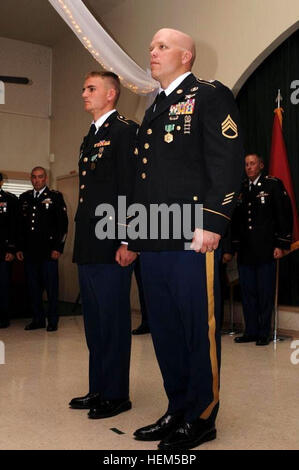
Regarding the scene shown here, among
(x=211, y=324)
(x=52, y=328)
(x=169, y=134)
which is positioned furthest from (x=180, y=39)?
(x=52, y=328)

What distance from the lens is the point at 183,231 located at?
1.77 meters

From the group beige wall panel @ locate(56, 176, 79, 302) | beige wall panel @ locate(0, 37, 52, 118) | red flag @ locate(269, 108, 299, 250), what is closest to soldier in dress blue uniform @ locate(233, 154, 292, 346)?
red flag @ locate(269, 108, 299, 250)

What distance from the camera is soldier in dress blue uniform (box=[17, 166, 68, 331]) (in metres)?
4.66

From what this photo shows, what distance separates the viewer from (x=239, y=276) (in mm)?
4246

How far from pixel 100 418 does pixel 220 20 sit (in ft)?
12.8

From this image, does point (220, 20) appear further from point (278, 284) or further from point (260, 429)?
point (260, 429)

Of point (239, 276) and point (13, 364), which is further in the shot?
point (239, 276)

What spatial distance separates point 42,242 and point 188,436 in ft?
10.5

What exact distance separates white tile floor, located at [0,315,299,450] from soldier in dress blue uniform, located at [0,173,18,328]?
1023 millimetres

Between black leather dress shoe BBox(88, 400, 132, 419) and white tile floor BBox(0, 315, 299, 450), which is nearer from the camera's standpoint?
white tile floor BBox(0, 315, 299, 450)

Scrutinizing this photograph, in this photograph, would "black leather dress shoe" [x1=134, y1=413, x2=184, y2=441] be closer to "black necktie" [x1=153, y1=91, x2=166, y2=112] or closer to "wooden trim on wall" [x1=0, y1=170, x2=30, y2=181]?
"black necktie" [x1=153, y1=91, x2=166, y2=112]

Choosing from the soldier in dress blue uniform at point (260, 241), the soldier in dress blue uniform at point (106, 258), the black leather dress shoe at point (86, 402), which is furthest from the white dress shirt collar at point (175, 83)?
the soldier in dress blue uniform at point (260, 241)

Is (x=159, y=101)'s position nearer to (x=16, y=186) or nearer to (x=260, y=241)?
(x=260, y=241)

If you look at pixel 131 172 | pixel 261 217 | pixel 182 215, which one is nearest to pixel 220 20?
pixel 261 217
